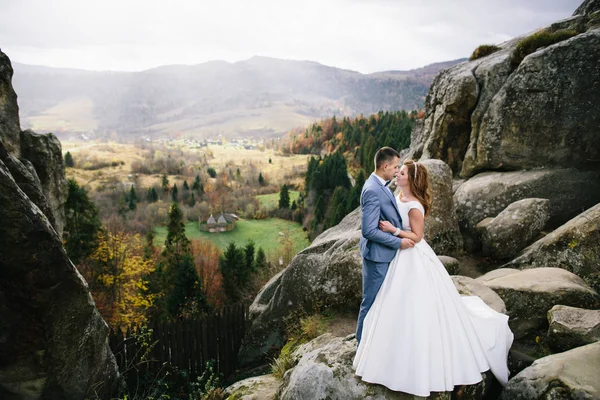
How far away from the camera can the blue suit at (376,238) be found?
16.1 feet

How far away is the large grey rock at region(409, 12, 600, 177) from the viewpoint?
1116 cm

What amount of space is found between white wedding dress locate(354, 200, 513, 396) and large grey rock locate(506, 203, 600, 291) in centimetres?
478

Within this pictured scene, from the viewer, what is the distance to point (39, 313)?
7.13 m

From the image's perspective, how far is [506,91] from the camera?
12203 millimetres

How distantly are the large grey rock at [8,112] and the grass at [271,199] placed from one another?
75311 millimetres

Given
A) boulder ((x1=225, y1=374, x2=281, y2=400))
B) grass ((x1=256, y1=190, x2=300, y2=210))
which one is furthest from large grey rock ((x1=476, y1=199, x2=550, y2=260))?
grass ((x1=256, y1=190, x2=300, y2=210))

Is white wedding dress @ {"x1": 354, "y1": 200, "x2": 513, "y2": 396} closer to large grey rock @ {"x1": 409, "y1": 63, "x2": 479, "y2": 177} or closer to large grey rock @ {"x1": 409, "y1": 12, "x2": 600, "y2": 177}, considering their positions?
large grey rock @ {"x1": 409, "y1": 12, "x2": 600, "y2": 177}

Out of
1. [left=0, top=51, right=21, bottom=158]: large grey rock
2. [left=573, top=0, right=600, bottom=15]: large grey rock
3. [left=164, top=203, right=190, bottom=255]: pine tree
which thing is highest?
[left=573, top=0, right=600, bottom=15]: large grey rock

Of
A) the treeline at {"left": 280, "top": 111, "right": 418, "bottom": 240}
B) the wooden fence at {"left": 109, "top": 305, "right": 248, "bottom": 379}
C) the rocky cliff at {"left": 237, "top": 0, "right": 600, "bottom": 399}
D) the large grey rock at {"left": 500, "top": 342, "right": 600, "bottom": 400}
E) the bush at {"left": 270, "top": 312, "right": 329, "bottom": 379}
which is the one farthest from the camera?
the treeline at {"left": 280, "top": 111, "right": 418, "bottom": 240}

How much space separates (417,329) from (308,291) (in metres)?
5.90

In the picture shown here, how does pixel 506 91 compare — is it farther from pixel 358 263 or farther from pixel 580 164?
pixel 358 263

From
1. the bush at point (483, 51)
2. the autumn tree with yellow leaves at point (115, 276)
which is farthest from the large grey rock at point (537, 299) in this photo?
the autumn tree with yellow leaves at point (115, 276)

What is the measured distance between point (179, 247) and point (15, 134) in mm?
34102

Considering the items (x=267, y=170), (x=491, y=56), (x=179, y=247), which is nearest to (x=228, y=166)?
(x=267, y=170)
